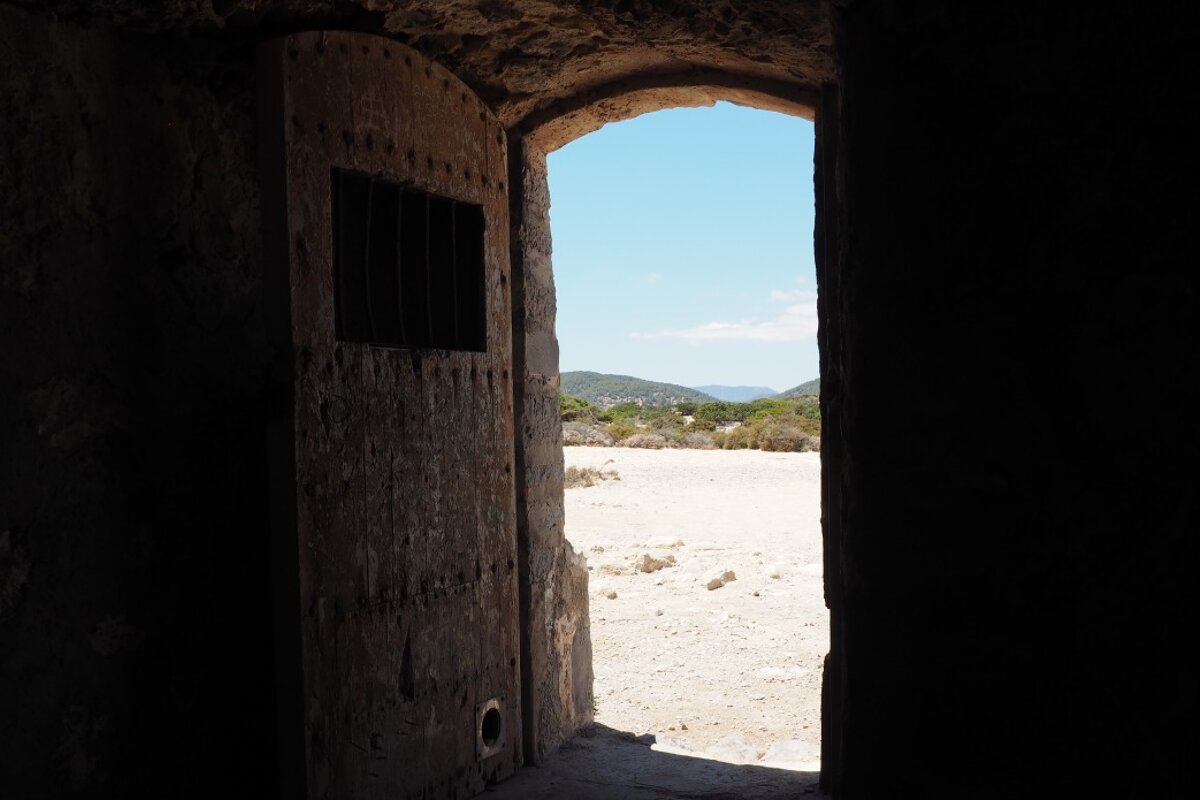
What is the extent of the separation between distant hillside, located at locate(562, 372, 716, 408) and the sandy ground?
159 feet

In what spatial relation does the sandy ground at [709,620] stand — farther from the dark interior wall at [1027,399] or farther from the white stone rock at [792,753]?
the dark interior wall at [1027,399]

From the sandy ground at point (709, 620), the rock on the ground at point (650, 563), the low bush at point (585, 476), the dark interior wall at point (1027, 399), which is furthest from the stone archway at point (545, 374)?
the low bush at point (585, 476)

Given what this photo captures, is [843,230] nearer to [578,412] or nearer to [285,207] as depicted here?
[285,207]

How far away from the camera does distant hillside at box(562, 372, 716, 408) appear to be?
62281 mm

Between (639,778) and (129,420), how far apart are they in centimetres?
202

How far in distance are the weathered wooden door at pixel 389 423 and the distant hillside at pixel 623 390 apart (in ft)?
180

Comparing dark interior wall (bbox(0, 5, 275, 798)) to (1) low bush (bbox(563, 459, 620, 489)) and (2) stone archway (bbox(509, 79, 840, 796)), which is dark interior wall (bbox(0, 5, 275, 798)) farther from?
(1) low bush (bbox(563, 459, 620, 489))

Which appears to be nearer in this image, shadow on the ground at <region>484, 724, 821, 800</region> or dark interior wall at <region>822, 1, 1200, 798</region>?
dark interior wall at <region>822, 1, 1200, 798</region>

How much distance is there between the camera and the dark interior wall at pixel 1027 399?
1.22 metres

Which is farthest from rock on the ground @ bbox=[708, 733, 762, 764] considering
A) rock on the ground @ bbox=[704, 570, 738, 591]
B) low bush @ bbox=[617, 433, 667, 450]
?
low bush @ bbox=[617, 433, 667, 450]

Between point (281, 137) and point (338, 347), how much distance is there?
0.56 meters

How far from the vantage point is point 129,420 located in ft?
8.69

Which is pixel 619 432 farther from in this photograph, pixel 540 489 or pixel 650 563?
pixel 540 489

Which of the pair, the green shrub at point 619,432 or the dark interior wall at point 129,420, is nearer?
the dark interior wall at point 129,420
